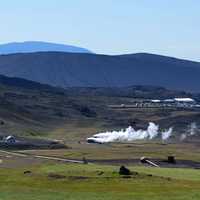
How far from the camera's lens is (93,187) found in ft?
199

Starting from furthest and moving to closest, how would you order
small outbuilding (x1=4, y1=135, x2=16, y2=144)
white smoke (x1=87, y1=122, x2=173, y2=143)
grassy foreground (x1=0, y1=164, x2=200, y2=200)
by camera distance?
white smoke (x1=87, y1=122, x2=173, y2=143) → small outbuilding (x1=4, y1=135, x2=16, y2=144) → grassy foreground (x1=0, y1=164, x2=200, y2=200)

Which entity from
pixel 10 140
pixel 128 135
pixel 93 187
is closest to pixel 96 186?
pixel 93 187

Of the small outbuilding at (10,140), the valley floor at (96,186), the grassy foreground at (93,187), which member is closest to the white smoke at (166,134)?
the small outbuilding at (10,140)

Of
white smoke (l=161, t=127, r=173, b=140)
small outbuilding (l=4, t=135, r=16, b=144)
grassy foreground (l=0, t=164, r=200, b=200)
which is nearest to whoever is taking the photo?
grassy foreground (l=0, t=164, r=200, b=200)

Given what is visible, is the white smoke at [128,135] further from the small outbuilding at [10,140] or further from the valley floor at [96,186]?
the valley floor at [96,186]

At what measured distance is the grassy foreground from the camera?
174 ft

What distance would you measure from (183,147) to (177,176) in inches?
3281

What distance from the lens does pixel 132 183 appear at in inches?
2510

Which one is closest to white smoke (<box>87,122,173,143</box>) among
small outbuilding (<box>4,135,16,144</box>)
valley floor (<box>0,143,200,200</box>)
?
small outbuilding (<box>4,135,16,144</box>)

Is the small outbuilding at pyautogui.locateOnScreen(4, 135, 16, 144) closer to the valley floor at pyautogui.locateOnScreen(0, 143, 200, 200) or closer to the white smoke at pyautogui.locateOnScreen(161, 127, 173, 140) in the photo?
the white smoke at pyautogui.locateOnScreen(161, 127, 173, 140)

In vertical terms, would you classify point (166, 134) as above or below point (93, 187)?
above

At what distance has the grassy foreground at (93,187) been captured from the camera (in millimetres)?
53094

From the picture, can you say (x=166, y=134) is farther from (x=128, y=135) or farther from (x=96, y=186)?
(x=96, y=186)

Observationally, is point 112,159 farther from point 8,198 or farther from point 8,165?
point 8,198
